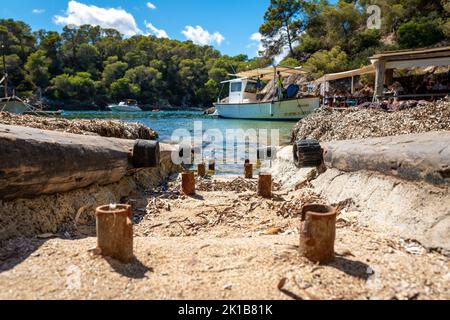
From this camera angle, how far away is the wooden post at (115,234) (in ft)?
8.88

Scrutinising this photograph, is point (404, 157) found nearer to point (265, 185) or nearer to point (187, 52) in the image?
point (265, 185)

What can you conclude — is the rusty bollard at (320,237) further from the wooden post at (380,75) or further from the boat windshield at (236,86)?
the boat windshield at (236,86)

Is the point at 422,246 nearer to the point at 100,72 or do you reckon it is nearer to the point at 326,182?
the point at 326,182

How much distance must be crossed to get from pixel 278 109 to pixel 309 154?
24508mm

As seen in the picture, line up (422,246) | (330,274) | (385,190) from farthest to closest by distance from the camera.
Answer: (385,190)
(422,246)
(330,274)

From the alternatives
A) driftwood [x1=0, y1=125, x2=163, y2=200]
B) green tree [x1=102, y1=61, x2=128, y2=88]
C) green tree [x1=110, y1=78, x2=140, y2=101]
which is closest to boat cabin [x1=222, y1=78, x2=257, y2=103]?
driftwood [x1=0, y1=125, x2=163, y2=200]

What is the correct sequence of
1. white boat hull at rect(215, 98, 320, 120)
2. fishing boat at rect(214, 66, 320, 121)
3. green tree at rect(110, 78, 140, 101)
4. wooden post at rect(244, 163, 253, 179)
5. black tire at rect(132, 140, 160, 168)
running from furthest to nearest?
green tree at rect(110, 78, 140, 101), white boat hull at rect(215, 98, 320, 120), fishing boat at rect(214, 66, 320, 121), wooden post at rect(244, 163, 253, 179), black tire at rect(132, 140, 160, 168)

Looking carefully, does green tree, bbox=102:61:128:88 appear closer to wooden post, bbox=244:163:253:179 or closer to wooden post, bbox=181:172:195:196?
wooden post, bbox=244:163:253:179

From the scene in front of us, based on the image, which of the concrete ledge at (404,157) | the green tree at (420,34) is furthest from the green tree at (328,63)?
the concrete ledge at (404,157)

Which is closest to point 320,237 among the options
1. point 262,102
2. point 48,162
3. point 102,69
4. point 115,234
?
point 115,234

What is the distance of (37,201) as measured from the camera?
367cm

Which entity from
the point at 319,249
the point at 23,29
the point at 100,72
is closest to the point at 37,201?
the point at 319,249

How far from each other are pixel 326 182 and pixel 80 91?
91029mm

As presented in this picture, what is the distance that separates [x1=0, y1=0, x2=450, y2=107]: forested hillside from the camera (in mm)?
37531
